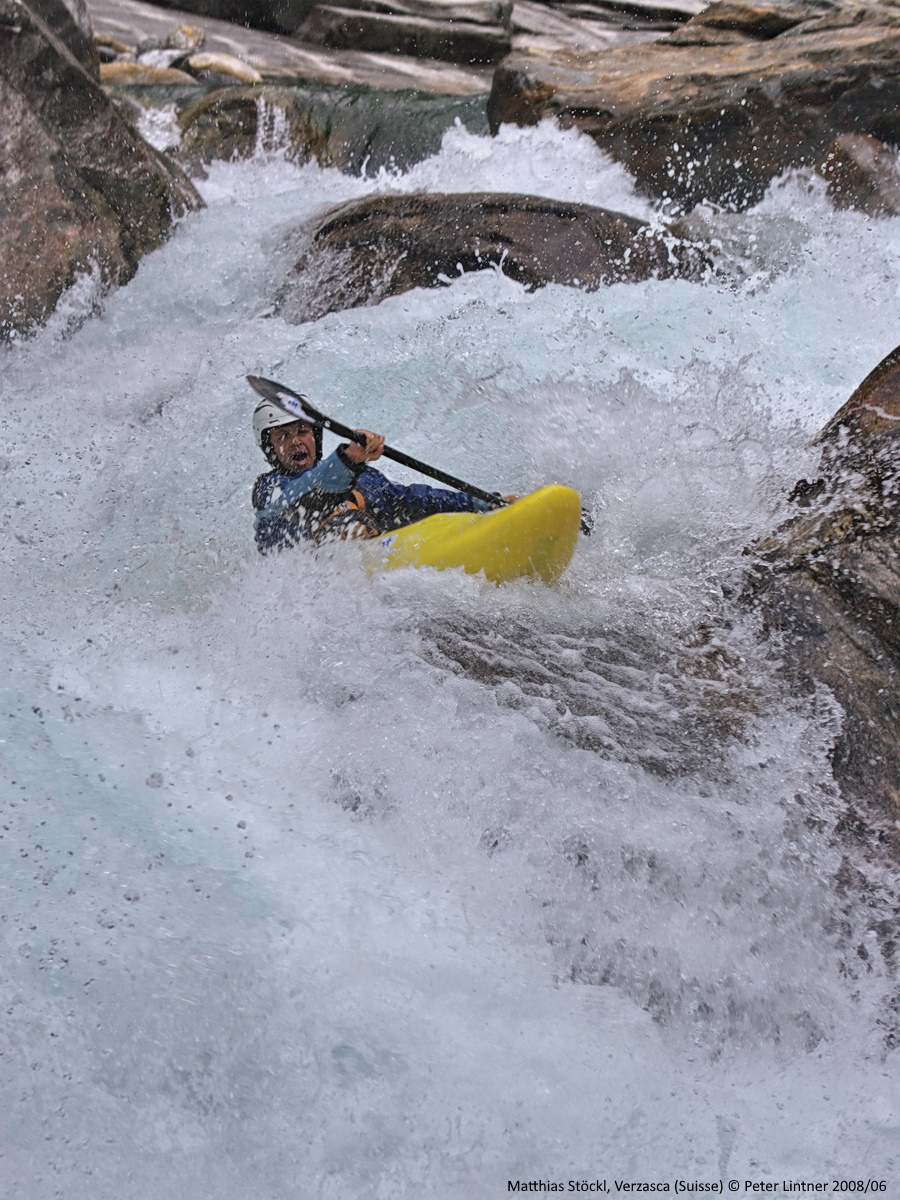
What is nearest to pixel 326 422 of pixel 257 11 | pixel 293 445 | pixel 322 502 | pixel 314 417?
pixel 314 417

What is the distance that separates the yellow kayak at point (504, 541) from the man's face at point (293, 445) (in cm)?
45

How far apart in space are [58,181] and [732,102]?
13.4ft

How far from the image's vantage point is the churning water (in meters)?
1.74

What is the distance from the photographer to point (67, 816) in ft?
7.13

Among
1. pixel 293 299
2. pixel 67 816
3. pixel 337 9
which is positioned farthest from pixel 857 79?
pixel 337 9

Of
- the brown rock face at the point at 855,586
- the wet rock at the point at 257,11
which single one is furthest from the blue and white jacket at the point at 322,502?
the wet rock at the point at 257,11

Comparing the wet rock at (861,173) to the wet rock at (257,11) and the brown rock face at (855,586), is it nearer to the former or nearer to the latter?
the brown rock face at (855,586)

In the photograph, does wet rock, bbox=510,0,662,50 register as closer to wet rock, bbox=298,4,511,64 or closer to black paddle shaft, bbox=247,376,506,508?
wet rock, bbox=298,4,511,64

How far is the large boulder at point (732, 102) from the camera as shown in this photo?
539 cm

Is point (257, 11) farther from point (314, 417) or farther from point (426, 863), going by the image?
point (426, 863)

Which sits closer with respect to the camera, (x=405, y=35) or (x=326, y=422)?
(x=326, y=422)

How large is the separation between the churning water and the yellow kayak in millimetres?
68

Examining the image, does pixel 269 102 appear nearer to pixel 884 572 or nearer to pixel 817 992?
pixel 884 572

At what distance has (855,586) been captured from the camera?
2.26 metres
